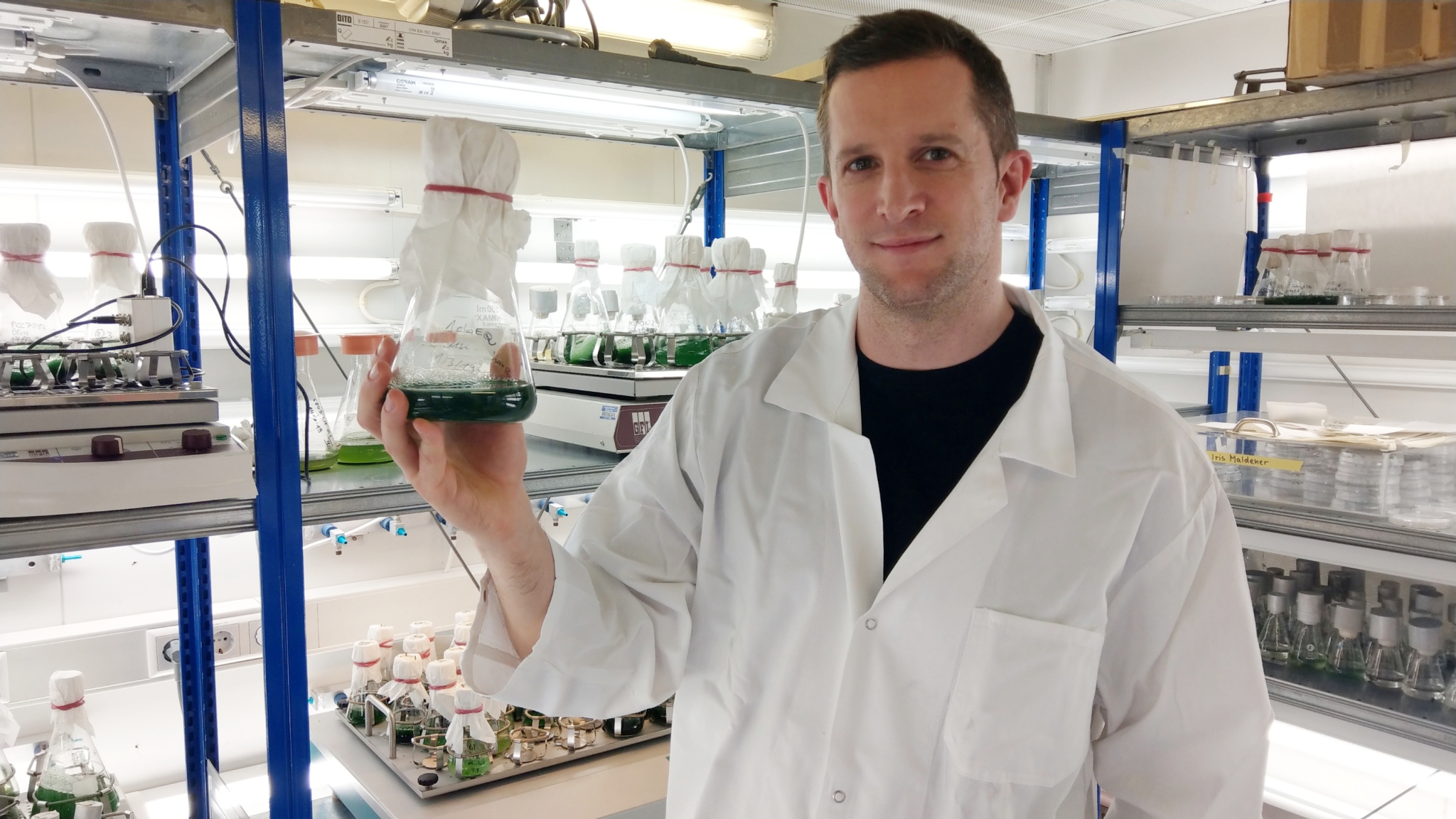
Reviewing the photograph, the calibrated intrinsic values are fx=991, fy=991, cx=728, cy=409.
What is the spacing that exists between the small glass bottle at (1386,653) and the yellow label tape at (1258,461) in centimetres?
36

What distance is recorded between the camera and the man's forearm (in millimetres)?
1096

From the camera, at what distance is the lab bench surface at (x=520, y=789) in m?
1.90

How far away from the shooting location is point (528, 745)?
2100mm

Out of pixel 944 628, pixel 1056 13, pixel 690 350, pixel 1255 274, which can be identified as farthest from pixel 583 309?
pixel 1056 13

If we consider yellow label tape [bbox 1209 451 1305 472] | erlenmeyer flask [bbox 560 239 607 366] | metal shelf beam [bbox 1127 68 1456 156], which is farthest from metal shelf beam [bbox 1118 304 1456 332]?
erlenmeyer flask [bbox 560 239 607 366]

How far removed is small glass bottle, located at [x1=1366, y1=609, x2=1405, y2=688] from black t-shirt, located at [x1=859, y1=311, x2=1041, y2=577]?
135cm

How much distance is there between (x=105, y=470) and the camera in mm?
1309

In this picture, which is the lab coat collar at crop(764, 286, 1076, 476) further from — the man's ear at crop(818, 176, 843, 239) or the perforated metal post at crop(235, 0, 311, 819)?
the perforated metal post at crop(235, 0, 311, 819)

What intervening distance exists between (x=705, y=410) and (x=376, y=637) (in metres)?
1.45

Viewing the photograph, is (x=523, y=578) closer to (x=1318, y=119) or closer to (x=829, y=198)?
(x=829, y=198)

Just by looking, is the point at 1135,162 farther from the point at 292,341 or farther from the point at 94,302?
the point at 94,302

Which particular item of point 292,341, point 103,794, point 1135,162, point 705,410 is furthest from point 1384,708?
point 103,794

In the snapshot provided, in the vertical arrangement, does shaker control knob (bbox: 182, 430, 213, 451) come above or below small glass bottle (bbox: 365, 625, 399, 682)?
above

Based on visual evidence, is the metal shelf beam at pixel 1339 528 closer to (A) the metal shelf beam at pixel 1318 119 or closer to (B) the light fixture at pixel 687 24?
(A) the metal shelf beam at pixel 1318 119
